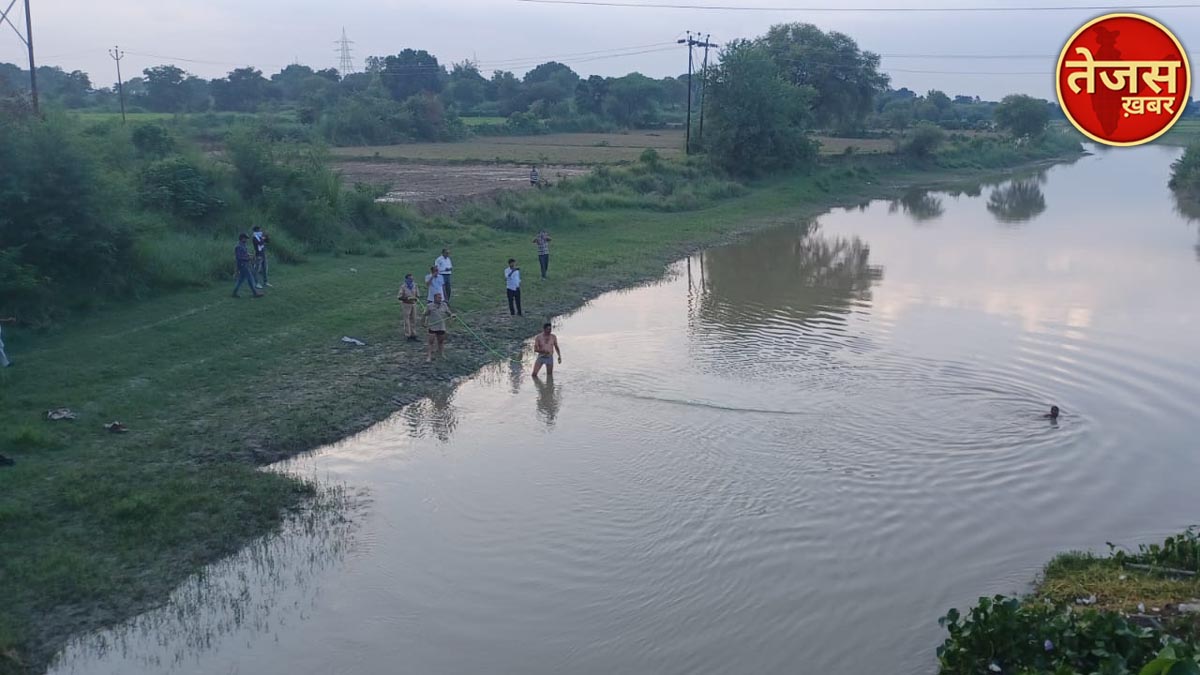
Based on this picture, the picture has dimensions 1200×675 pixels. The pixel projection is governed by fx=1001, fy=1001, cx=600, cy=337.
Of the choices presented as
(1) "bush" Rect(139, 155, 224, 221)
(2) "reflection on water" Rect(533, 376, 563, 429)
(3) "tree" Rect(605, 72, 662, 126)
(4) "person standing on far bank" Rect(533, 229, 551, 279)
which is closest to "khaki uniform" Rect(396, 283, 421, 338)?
(2) "reflection on water" Rect(533, 376, 563, 429)

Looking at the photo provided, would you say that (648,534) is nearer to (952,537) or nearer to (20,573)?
(952,537)

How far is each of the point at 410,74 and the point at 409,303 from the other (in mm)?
100762

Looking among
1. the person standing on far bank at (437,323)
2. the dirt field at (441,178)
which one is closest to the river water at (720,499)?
the person standing on far bank at (437,323)

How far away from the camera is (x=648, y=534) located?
11.6 metres

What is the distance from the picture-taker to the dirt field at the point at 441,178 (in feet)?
119

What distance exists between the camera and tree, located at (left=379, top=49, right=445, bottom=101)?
111 metres

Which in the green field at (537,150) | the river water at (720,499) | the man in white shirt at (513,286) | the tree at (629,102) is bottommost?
the river water at (720,499)

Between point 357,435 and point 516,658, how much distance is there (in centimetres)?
662

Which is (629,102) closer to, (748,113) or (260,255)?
(748,113)

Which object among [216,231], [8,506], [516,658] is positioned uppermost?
[216,231]

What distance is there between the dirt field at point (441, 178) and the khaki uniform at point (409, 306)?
13945mm

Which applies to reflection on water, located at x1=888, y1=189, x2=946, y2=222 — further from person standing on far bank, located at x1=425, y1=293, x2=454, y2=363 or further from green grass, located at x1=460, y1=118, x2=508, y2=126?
green grass, located at x1=460, y1=118, x2=508, y2=126

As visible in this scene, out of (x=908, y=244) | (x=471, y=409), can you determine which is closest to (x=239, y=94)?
(x=908, y=244)

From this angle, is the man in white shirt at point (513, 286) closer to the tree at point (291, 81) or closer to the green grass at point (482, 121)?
the green grass at point (482, 121)
